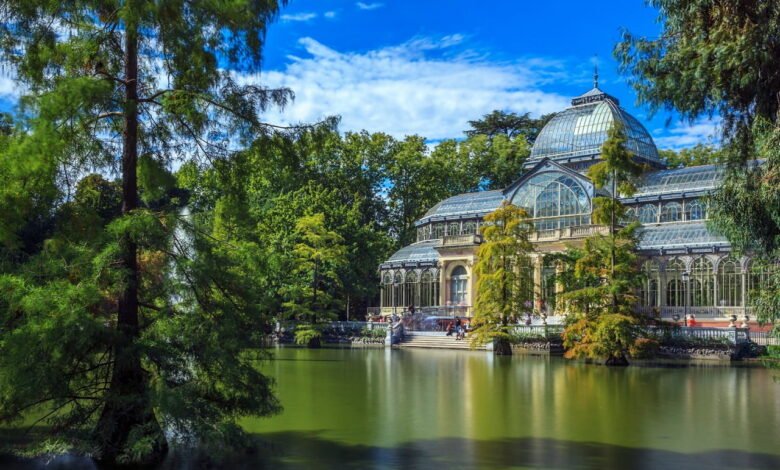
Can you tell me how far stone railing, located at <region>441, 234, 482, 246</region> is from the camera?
45594 mm

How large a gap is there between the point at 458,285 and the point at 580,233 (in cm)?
969

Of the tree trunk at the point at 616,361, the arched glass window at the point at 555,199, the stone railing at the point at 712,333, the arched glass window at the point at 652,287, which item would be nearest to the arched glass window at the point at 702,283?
the arched glass window at the point at 652,287

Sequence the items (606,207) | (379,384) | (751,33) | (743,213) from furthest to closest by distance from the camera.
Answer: (606,207), (379,384), (743,213), (751,33)

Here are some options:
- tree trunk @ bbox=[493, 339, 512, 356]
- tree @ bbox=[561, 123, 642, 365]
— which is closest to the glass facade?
tree @ bbox=[561, 123, 642, 365]

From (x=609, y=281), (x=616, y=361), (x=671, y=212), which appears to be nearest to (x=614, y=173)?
(x=609, y=281)

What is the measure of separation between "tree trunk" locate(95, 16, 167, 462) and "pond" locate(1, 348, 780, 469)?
72 centimetres

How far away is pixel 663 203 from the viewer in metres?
41.2

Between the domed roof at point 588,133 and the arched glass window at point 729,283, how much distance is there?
11.4 m

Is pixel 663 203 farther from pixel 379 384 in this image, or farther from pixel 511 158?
pixel 379 384

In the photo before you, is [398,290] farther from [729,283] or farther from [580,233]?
[729,283]

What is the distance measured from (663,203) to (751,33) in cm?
3181

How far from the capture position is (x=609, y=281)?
27.3 m

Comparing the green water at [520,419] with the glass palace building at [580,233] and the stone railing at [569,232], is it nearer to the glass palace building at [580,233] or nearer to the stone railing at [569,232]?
the glass palace building at [580,233]

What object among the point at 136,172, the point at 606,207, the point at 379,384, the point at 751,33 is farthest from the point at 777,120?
the point at 606,207
